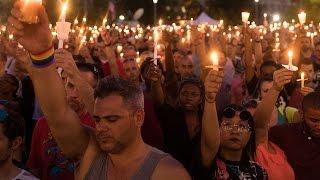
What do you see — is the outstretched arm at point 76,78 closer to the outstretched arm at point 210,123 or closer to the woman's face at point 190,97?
the outstretched arm at point 210,123

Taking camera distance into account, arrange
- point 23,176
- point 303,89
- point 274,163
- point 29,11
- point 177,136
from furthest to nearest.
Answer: point 303,89 < point 177,136 < point 274,163 < point 23,176 < point 29,11

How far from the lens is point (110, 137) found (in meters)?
2.80

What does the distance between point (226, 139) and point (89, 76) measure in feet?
4.17

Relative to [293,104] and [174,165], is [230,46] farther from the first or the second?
[174,165]

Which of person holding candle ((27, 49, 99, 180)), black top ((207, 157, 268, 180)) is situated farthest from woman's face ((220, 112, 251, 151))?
person holding candle ((27, 49, 99, 180))

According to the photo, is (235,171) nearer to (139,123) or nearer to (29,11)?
(139,123)

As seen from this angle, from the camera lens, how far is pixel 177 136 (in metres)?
4.76

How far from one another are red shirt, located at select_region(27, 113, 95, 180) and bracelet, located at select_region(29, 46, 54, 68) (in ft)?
3.90

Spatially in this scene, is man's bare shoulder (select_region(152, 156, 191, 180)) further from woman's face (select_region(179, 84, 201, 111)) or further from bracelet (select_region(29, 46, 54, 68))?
woman's face (select_region(179, 84, 201, 111))

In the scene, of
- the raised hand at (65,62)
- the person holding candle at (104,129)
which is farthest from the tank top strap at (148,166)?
the raised hand at (65,62)

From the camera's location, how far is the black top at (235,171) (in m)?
3.87

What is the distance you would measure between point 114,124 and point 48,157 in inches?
54.0

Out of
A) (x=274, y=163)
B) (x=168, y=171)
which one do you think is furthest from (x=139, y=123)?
(x=274, y=163)

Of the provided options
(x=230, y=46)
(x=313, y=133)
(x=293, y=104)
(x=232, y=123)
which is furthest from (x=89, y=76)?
(x=230, y=46)
